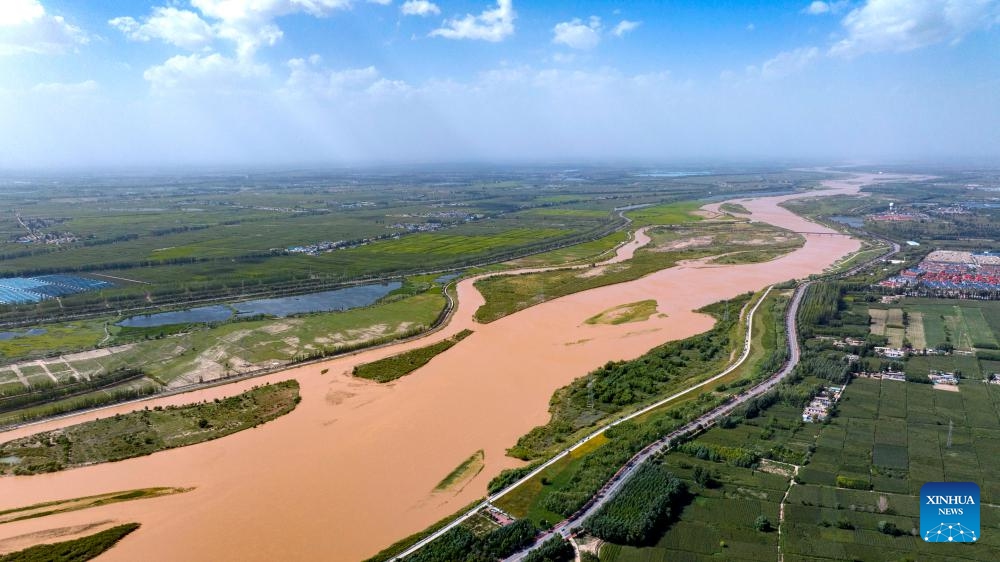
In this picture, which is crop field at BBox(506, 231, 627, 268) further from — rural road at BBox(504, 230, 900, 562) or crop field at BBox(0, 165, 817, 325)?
rural road at BBox(504, 230, 900, 562)

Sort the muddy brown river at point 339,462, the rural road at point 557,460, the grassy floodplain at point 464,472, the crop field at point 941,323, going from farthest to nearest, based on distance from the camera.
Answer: the crop field at point 941,323 → the grassy floodplain at point 464,472 → the muddy brown river at point 339,462 → the rural road at point 557,460

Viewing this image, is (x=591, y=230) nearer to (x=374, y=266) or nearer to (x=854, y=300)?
(x=374, y=266)

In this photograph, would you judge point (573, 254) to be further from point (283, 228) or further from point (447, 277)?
point (283, 228)

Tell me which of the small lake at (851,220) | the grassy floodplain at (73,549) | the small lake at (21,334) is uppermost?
the small lake at (851,220)

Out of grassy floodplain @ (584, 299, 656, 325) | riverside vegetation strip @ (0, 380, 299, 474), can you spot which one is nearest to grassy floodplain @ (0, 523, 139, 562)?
riverside vegetation strip @ (0, 380, 299, 474)

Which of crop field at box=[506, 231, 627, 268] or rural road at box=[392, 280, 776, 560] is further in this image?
crop field at box=[506, 231, 627, 268]

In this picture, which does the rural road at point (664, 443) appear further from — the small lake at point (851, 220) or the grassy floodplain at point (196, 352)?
the small lake at point (851, 220)

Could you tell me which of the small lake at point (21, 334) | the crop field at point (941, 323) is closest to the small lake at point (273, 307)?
the small lake at point (21, 334)
